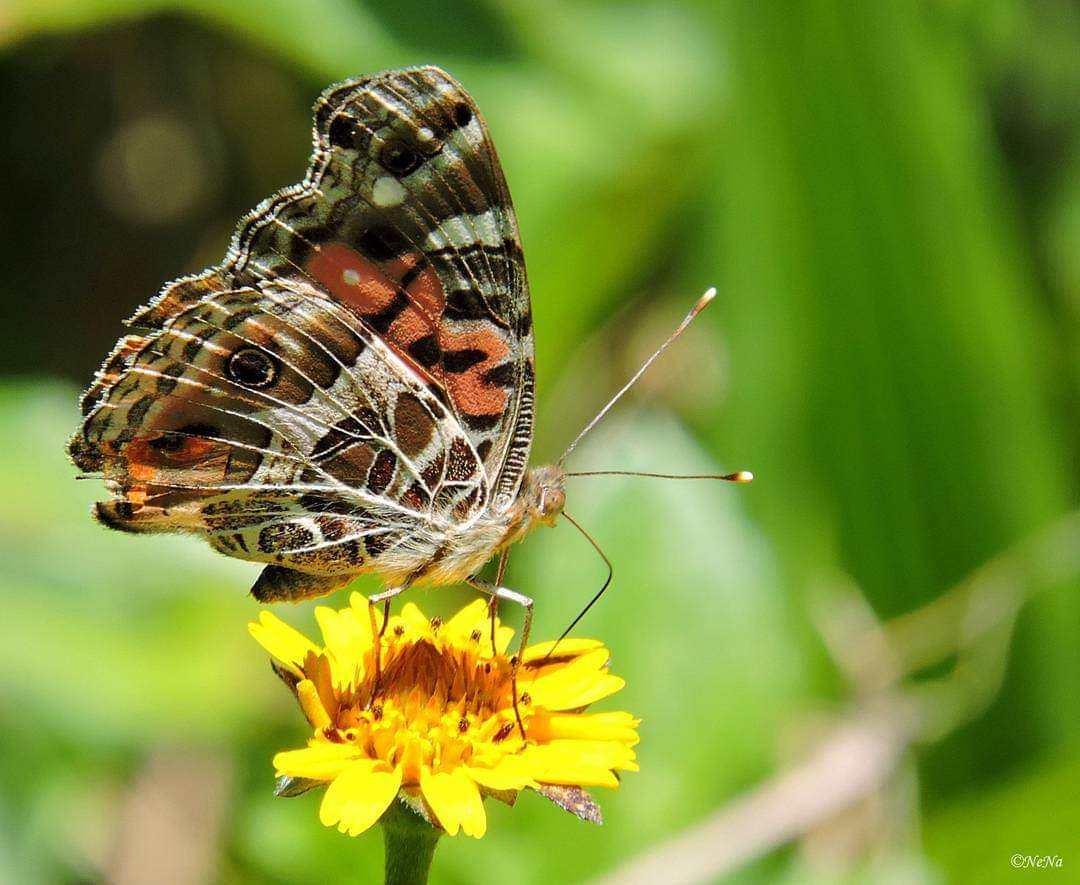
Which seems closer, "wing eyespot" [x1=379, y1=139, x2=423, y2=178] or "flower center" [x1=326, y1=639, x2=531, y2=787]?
"flower center" [x1=326, y1=639, x2=531, y2=787]

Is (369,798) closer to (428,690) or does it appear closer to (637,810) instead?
(428,690)

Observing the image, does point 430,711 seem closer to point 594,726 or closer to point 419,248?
point 594,726

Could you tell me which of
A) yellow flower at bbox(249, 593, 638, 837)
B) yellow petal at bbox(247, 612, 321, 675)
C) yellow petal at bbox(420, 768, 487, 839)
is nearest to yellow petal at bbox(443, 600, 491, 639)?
yellow flower at bbox(249, 593, 638, 837)

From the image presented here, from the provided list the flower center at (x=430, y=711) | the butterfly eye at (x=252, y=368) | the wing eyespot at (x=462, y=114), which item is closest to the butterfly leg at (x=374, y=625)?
the flower center at (x=430, y=711)

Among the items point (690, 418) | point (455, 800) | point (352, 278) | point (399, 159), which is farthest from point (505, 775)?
point (690, 418)

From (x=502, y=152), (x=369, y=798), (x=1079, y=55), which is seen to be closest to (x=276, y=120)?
(x=502, y=152)

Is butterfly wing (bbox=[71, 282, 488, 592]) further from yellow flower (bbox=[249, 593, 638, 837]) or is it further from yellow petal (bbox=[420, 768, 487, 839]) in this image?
yellow petal (bbox=[420, 768, 487, 839])
